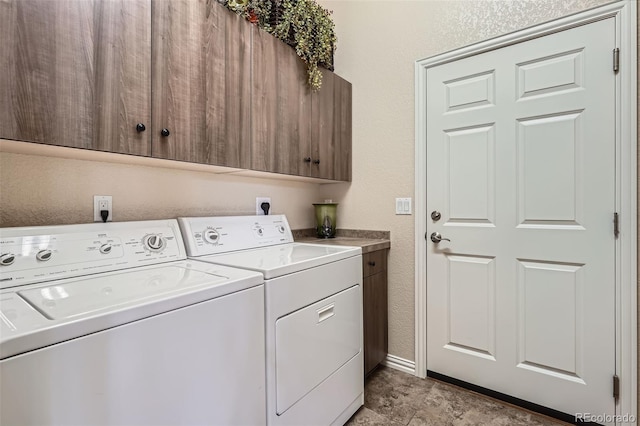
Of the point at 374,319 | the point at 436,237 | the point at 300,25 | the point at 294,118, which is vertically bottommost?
the point at 374,319

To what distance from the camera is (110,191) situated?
4.55 ft

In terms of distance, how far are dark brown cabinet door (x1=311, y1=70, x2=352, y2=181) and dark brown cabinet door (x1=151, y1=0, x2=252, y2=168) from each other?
0.58 m

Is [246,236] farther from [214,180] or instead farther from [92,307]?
[92,307]

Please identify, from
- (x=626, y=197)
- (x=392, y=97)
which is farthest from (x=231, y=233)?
(x=626, y=197)

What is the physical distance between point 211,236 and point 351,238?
113 cm


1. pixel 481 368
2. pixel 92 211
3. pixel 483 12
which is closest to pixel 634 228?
pixel 481 368

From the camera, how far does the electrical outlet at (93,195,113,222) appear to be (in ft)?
4.38

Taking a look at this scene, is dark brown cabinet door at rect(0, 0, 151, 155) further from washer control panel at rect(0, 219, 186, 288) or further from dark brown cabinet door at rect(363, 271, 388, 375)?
dark brown cabinet door at rect(363, 271, 388, 375)

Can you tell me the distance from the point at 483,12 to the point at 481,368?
218 centimetres

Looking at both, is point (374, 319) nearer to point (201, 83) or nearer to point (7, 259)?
point (201, 83)

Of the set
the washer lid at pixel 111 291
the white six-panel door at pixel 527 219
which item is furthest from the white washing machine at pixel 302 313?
the white six-panel door at pixel 527 219

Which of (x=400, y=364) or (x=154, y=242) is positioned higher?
(x=154, y=242)

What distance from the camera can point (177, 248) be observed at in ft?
4.70

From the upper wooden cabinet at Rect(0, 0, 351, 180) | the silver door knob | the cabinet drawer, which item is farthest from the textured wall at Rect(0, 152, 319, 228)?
the silver door knob
